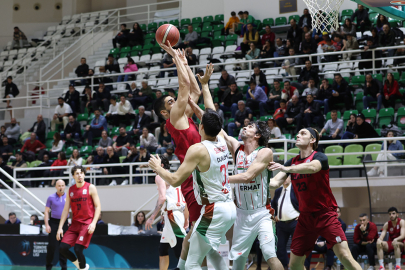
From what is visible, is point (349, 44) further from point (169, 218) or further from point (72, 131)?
point (169, 218)

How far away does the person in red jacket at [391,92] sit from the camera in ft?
43.6

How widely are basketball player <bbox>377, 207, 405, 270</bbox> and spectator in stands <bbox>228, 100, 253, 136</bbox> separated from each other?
16.3 feet

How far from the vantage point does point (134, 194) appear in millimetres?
13414

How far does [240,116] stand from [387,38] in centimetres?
474

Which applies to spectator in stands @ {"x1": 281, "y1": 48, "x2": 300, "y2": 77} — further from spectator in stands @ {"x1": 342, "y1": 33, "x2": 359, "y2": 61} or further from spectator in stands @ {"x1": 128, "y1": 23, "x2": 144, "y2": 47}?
spectator in stands @ {"x1": 128, "y1": 23, "x2": 144, "y2": 47}

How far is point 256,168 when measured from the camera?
5.20 m

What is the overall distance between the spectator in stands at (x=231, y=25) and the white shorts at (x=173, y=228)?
41.1 feet

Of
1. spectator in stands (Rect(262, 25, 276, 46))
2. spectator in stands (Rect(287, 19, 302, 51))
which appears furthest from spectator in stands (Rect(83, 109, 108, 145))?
spectator in stands (Rect(287, 19, 302, 51))

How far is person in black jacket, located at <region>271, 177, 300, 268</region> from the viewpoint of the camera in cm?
859

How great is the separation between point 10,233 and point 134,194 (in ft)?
10.4

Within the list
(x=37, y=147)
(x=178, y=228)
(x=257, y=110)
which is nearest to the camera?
(x=178, y=228)

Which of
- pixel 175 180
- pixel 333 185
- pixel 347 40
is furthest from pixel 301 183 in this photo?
pixel 347 40

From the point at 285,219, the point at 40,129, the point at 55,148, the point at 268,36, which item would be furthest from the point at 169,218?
the point at 40,129

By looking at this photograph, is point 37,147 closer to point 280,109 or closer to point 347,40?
point 280,109
